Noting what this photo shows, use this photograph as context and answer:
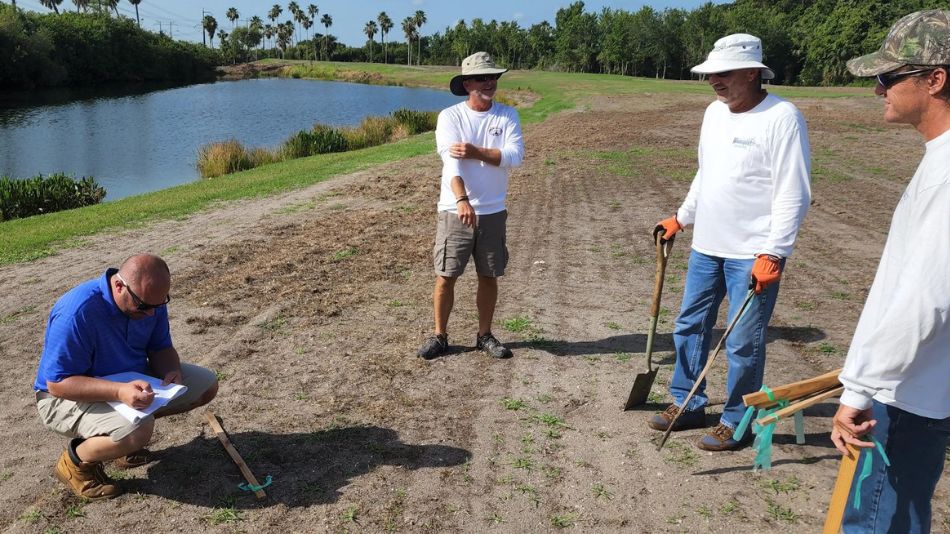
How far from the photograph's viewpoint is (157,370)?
3793mm

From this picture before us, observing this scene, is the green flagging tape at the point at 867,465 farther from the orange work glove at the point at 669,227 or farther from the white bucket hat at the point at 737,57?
the orange work glove at the point at 669,227

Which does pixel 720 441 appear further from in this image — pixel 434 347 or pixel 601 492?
pixel 434 347

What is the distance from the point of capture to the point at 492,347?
5.20 m

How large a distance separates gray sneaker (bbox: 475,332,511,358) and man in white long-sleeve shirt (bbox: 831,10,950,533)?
301cm

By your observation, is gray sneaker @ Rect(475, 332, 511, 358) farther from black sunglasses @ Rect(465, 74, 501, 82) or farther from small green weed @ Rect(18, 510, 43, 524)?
small green weed @ Rect(18, 510, 43, 524)

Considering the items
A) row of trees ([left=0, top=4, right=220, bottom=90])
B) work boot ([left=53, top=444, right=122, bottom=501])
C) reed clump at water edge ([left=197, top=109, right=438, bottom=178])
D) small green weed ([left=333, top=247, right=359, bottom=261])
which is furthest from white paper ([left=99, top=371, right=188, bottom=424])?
row of trees ([left=0, top=4, right=220, bottom=90])

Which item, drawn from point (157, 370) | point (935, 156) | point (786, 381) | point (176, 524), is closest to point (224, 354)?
point (157, 370)

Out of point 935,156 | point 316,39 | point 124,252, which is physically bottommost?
point 124,252

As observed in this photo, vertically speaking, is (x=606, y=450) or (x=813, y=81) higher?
(x=813, y=81)

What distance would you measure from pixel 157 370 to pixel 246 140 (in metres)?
23.5

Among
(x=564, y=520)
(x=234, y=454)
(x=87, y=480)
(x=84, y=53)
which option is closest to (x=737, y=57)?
(x=564, y=520)

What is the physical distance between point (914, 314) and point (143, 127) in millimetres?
33502

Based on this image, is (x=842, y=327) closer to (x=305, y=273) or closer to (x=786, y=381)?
(x=786, y=381)

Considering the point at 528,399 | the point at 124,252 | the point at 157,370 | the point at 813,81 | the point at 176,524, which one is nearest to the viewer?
the point at 176,524
